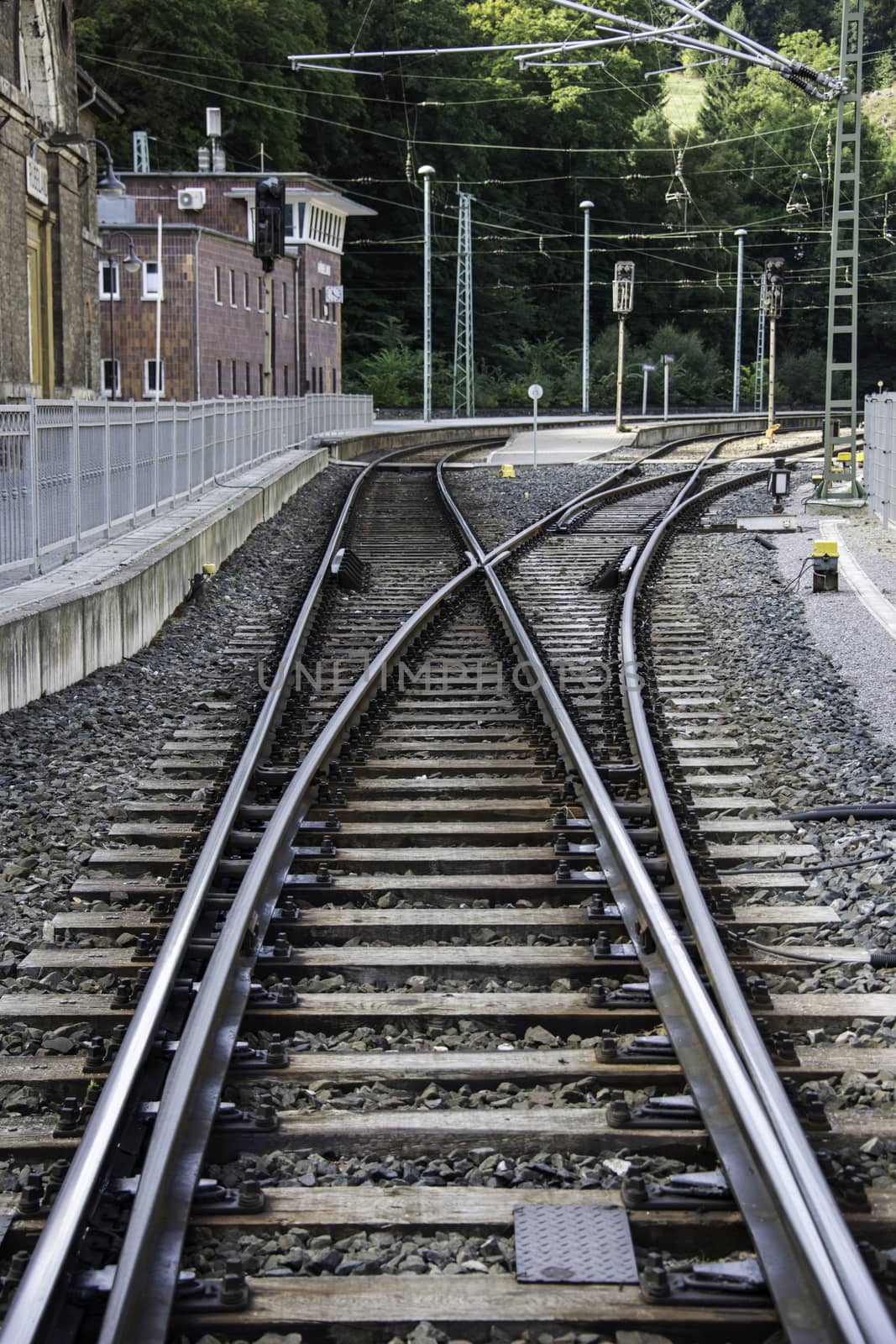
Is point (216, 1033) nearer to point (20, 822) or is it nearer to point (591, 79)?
point (20, 822)

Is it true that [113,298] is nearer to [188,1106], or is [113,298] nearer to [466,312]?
[466,312]

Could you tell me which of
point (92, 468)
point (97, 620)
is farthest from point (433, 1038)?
point (92, 468)

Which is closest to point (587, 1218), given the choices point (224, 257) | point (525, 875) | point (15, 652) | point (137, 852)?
point (525, 875)

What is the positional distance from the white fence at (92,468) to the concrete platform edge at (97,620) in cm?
56

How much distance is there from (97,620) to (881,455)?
13555 mm

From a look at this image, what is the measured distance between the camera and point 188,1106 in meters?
4.20

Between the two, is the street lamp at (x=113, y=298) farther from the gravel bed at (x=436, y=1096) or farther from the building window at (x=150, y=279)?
the gravel bed at (x=436, y=1096)

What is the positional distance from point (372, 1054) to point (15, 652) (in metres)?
5.65

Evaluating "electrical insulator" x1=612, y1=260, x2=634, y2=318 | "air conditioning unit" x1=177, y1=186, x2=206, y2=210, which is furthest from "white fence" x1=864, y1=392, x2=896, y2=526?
"air conditioning unit" x1=177, y1=186, x2=206, y2=210

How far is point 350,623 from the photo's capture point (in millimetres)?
13172

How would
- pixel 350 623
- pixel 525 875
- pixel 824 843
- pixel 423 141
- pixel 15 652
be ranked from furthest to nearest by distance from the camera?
pixel 423 141 < pixel 350 623 < pixel 15 652 < pixel 824 843 < pixel 525 875

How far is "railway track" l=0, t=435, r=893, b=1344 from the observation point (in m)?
3.50

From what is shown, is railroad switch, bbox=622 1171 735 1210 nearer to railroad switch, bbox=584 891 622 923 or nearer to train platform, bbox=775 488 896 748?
railroad switch, bbox=584 891 622 923

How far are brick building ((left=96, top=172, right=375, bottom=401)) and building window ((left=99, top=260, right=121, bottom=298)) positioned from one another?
0.08 m
